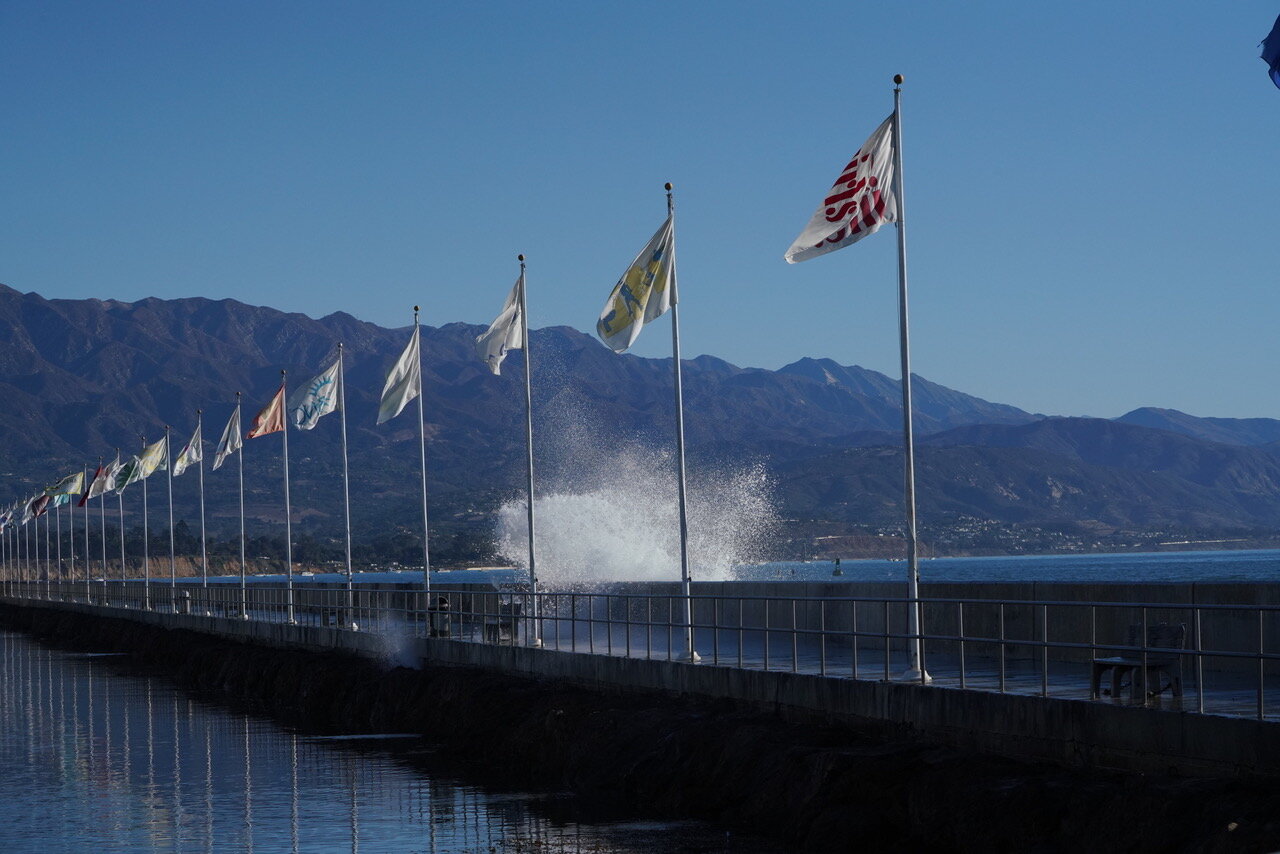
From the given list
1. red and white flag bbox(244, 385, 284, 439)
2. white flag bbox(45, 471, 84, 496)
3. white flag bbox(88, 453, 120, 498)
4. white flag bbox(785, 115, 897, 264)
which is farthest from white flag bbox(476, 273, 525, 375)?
white flag bbox(45, 471, 84, 496)

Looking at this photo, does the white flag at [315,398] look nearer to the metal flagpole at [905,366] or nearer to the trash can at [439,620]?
the trash can at [439,620]

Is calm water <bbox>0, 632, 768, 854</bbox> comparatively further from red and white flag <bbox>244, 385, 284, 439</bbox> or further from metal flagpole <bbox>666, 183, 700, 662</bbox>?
red and white flag <bbox>244, 385, 284, 439</bbox>

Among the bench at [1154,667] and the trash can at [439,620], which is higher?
the bench at [1154,667]

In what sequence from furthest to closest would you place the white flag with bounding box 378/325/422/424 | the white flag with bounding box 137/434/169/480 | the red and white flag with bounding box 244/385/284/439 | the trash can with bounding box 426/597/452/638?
the white flag with bounding box 137/434/169/480 → the red and white flag with bounding box 244/385/284/439 → the white flag with bounding box 378/325/422/424 → the trash can with bounding box 426/597/452/638

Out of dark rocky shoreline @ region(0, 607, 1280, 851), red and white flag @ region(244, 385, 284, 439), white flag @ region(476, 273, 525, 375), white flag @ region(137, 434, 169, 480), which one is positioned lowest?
dark rocky shoreline @ region(0, 607, 1280, 851)

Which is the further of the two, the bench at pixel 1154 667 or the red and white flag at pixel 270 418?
the red and white flag at pixel 270 418

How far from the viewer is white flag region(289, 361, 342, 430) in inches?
1870

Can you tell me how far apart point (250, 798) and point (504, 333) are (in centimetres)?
1256

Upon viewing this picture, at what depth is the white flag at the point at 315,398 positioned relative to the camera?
47500mm

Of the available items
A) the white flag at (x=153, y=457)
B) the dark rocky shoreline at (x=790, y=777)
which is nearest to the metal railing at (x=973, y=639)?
the dark rocky shoreline at (x=790, y=777)

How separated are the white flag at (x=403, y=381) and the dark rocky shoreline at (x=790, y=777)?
6783mm

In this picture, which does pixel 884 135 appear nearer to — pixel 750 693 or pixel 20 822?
pixel 750 693

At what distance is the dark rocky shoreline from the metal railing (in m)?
0.99

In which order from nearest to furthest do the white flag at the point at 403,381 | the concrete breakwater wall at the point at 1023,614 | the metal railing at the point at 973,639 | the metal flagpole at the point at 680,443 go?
1. the metal railing at the point at 973,639
2. the concrete breakwater wall at the point at 1023,614
3. the metal flagpole at the point at 680,443
4. the white flag at the point at 403,381
